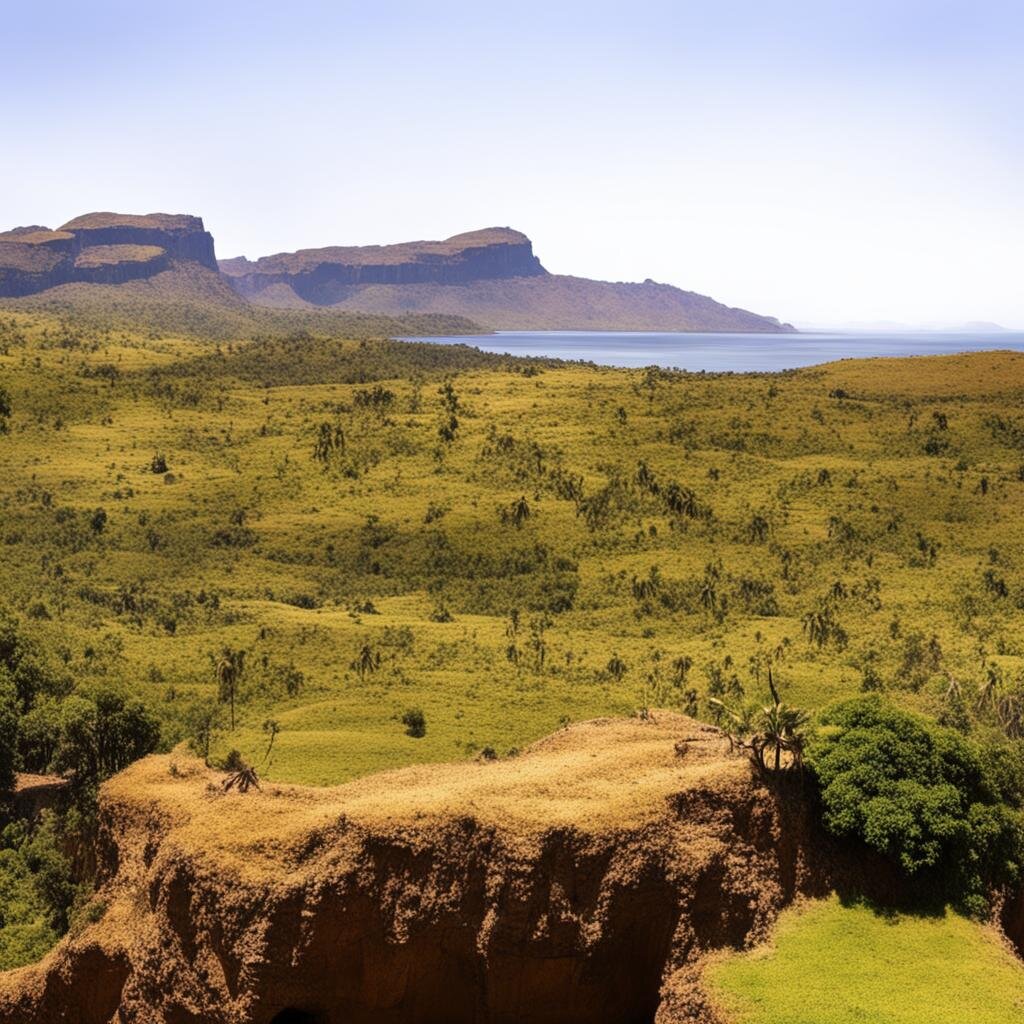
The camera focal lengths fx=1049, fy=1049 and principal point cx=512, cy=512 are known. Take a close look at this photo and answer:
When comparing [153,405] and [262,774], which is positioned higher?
[153,405]

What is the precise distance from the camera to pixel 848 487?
12044 centimetres

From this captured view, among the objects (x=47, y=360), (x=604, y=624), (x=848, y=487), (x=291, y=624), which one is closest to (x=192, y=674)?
(x=291, y=624)

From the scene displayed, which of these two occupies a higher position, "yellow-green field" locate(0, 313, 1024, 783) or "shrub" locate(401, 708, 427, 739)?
"yellow-green field" locate(0, 313, 1024, 783)

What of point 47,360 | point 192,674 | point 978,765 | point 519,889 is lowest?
point 192,674

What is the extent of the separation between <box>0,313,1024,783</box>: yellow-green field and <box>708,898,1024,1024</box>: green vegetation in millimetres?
23612

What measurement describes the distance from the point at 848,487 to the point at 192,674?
253 ft

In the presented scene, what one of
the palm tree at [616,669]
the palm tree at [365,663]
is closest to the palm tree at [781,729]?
the palm tree at [616,669]

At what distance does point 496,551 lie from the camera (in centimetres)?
11056

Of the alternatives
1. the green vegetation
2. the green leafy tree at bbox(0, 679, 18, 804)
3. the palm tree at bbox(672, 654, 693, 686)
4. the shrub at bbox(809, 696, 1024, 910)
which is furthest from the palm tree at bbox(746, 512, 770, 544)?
the green vegetation

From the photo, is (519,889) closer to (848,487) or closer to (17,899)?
(17,899)

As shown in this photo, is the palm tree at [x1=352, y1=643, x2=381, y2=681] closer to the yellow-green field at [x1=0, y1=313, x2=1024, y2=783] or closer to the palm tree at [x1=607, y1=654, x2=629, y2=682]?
the yellow-green field at [x1=0, y1=313, x2=1024, y2=783]

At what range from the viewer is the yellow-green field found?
74.1m

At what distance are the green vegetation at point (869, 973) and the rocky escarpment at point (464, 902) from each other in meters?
0.86

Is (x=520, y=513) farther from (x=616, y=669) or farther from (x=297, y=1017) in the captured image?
(x=297, y=1017)
